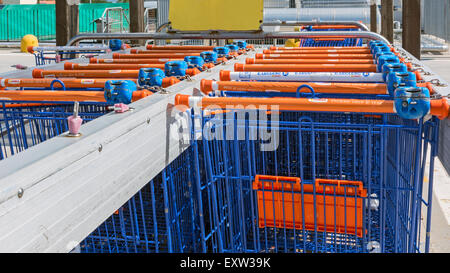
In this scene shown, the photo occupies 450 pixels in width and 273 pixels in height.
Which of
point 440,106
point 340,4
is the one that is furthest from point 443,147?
point 340,4

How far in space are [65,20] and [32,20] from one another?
64.2 ft

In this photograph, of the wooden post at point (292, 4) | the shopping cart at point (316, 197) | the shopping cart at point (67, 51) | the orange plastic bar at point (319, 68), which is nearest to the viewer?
the shopping cart at point (316, 197)

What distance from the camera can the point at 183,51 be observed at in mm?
5633

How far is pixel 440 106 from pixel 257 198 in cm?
103

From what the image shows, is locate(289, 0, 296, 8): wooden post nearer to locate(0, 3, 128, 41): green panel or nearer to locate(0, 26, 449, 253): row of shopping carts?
locate(0, 3, 128, 41): green panel

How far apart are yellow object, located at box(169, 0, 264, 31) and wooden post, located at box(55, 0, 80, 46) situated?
4016 millimetres

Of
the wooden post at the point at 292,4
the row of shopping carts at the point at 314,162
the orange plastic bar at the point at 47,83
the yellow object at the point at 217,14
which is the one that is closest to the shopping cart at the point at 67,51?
the yellow object at the point at 217,14

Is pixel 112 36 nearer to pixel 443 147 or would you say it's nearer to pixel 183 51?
pixel 183 51

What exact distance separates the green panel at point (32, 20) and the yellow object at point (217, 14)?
73.2ft

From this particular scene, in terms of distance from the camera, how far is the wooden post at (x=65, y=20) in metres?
9.00

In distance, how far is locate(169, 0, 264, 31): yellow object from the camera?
A: 18.2 ft

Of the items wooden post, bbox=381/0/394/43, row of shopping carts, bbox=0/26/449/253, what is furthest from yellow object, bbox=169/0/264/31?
wooden post, bbox=381/0/394/43

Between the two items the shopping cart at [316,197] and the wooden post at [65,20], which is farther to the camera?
the wooden post at [65,20]

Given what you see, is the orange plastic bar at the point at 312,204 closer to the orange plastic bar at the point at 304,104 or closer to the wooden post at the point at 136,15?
the orange plastic bar at the point at 304,104
